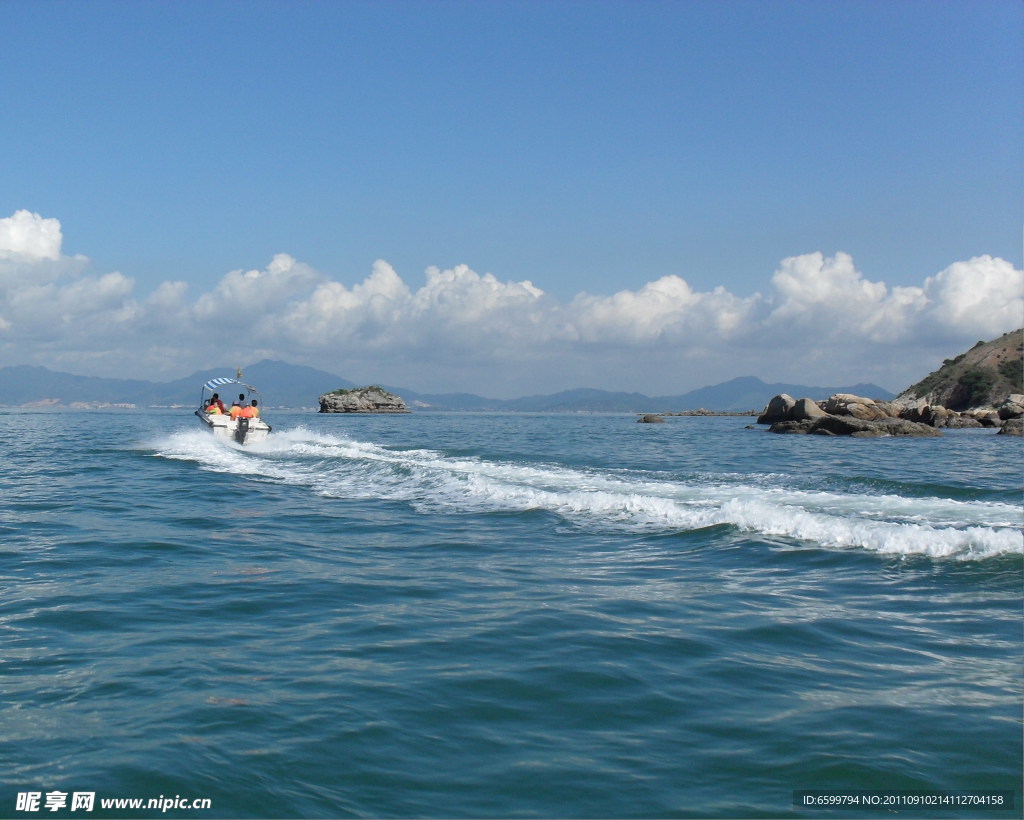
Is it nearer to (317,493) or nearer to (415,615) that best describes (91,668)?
(415,615)

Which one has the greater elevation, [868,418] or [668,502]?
[868,418]

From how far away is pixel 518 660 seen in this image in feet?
22.2

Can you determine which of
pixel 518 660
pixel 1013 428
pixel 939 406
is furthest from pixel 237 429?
pixel 939 406

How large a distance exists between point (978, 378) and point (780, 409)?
43915 millimetres

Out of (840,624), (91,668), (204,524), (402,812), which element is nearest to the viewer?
(402,812)

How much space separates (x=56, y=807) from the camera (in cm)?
439

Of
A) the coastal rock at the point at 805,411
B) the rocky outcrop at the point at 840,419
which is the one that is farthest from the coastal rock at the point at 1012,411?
the coastal rock at the point at 805,411

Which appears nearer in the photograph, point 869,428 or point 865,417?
point 869,428

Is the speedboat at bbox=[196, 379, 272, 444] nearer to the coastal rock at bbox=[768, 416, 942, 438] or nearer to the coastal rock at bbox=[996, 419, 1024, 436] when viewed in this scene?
the coastal rock at bbox=[768, 416, 942, 438]

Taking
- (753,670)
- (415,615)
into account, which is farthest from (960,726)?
(415,615)

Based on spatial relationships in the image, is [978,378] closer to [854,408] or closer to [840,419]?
[854,408]

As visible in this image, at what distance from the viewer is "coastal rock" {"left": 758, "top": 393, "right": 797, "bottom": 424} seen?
61656 millimetres

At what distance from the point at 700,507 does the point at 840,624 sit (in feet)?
25.4

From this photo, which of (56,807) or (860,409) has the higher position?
(860,409)
